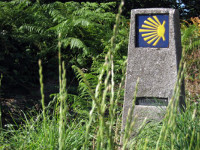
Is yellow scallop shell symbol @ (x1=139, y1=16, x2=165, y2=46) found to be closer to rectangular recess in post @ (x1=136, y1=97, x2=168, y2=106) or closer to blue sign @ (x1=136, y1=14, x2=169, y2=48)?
blue sign @ (x1=136, y1=14, x2=169, y2=48)

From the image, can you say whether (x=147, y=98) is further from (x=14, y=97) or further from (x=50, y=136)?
(x=14, y=97)

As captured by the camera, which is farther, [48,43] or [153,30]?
[48,43]

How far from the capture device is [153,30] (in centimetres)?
309

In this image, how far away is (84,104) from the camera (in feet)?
11.6

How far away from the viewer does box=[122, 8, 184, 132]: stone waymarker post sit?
3033mm

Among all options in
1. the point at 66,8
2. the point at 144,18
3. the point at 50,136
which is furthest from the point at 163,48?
the point at 66,8

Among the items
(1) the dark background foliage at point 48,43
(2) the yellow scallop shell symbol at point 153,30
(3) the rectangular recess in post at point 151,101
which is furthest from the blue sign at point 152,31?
(1) the dark background foliage at point 48,43

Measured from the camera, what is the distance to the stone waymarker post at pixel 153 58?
9.95ft

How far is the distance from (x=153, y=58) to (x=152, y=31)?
29 centimetres

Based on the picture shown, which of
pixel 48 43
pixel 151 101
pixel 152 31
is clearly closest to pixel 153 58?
pixel 152 31

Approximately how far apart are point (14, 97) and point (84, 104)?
1.46 meters

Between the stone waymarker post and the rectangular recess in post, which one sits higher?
the stone waymarker post

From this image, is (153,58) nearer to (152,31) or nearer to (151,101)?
(152,31)

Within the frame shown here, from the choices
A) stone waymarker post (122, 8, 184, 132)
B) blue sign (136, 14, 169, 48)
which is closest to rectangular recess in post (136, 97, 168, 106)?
stone waymarker post (122, 8, 184, 132)
